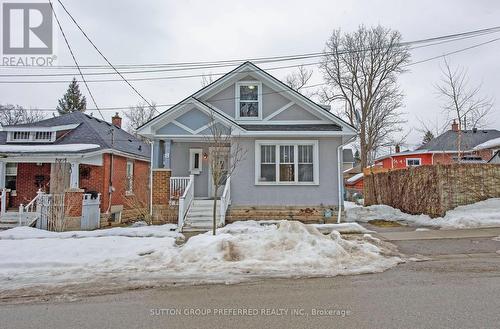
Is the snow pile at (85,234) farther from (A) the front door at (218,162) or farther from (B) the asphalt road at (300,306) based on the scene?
(B) the asphalt road at (300,306)

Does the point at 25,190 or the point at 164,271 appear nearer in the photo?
the point at 164,271

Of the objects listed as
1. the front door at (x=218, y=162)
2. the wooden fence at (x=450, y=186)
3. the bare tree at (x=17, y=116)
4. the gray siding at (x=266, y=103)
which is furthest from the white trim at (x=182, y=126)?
the bare tree at (x=17, y=116)

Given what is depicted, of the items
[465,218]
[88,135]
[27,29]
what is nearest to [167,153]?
[27,29]

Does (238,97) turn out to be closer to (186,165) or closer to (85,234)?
(186,165)

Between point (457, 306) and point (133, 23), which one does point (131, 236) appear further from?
point (133, 23)

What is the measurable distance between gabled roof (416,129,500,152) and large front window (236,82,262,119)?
19.5 meters

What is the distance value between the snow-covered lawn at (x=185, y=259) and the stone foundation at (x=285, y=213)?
3.87 meters

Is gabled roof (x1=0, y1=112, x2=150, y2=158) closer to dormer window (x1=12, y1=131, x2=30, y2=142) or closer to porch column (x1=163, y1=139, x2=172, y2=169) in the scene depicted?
dormer window (x1=12, y1=131, x2=30, y2=142)

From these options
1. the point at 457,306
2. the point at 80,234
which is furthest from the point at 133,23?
the point at 457,306

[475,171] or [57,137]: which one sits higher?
[57,137]

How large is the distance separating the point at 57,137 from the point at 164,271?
14.9 m

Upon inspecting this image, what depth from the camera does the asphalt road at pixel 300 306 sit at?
3.95m

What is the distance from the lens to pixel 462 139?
26438 millimetres

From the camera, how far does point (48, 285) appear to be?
18.9ft
